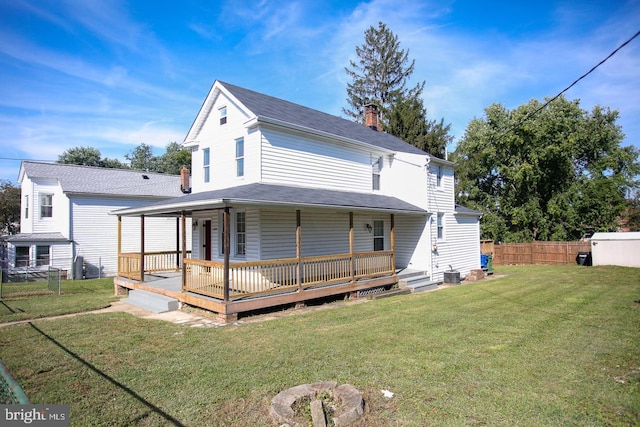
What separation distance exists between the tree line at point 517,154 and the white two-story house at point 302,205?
46.5ft

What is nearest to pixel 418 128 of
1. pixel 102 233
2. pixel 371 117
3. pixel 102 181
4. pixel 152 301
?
pixel 371 117

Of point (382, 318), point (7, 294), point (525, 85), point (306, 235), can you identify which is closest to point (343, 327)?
point (382, 318)

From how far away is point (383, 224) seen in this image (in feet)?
54.3

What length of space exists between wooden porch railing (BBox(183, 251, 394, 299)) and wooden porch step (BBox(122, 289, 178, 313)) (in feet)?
2.27

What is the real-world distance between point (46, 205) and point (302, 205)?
776 inches

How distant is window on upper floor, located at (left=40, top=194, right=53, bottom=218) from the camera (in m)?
21.5

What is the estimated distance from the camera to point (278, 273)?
11250mm

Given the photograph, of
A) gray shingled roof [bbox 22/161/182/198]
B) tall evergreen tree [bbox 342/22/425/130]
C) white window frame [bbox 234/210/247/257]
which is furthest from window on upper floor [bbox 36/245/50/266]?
tall evergreen tree [bbox 342/22/425/130]

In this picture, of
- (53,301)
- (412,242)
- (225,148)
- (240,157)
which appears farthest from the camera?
(412,242)

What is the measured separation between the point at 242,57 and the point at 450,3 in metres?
11.2

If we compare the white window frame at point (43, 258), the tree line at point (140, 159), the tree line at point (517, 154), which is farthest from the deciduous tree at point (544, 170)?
the tree line at point (140, 159)

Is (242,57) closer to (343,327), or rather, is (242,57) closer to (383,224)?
(383,224)

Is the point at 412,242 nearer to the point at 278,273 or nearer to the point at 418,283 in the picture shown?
the point at 418,283

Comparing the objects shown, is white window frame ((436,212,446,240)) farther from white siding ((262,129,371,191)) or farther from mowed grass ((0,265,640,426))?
mowed grass ((0,265,640,426))
